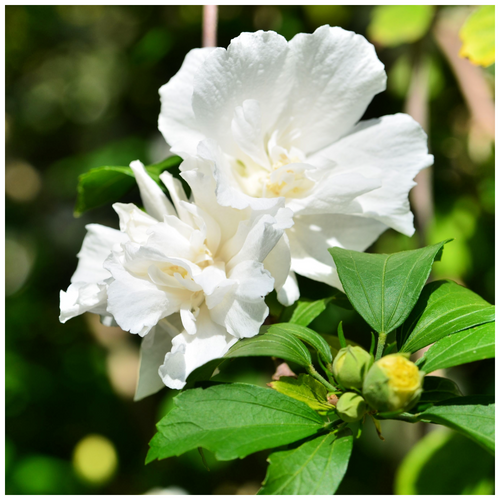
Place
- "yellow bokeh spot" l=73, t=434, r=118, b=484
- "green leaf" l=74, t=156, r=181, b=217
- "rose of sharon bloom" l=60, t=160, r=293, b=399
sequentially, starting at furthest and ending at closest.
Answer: "yellow bokeh spot" l=73, t=434, r=118, b=484 < "green leaf" l=74, t=156, r=181, b=217 < "rose of sharon bloom" l=60, t=160, r=293, b=399

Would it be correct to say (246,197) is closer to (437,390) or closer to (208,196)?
(208,196)

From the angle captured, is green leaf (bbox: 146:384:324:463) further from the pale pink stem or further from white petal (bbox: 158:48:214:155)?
the pale pink stem

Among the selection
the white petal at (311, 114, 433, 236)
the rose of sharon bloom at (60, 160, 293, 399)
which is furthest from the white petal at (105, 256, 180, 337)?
the white petal at (311, 114, 433, 236)

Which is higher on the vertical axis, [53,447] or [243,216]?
[243,216]

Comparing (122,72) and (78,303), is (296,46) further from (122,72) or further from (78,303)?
(122,72)

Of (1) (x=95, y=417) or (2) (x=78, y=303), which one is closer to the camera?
(2) (x=78, y=303)

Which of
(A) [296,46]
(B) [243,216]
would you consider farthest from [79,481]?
(A) [296,46]

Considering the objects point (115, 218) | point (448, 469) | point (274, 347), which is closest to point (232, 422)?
point (274, 347)
